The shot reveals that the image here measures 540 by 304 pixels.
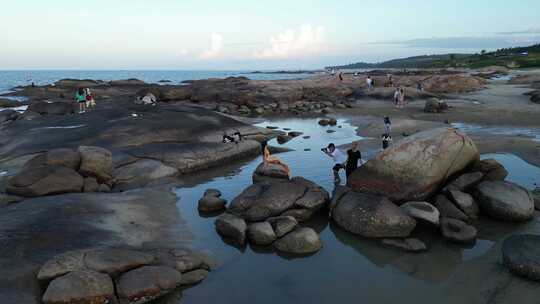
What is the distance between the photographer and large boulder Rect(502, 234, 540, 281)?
916 cm

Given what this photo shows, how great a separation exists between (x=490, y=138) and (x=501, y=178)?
403 inches

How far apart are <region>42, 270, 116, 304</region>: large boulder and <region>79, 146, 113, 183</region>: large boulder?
29.1 ft

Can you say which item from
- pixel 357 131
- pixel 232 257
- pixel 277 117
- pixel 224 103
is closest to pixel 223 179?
pixel 232 257

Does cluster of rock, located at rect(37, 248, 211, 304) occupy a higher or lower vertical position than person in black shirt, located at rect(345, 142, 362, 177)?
lower

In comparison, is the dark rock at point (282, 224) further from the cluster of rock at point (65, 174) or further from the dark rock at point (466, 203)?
the cluster of rock at point (65, 174)

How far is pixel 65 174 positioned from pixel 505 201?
1534 centimetres

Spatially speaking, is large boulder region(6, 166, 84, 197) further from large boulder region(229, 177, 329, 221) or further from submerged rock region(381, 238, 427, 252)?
submerged rock region(381, 238, 427, 252)

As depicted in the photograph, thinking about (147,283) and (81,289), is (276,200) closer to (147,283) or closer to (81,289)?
→ (147,283)

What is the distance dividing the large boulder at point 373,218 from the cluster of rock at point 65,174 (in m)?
9.72

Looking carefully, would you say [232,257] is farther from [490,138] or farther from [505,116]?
[505,116]

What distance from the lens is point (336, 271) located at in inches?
399

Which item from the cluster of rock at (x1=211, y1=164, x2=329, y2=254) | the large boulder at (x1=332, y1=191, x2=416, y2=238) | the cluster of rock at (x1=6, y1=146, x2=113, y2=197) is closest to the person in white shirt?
the cluster of rock at (x1=211, y1=164, x2=329, y2=254)

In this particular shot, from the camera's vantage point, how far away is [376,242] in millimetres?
11555

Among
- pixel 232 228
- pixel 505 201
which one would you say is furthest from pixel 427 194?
pixel 232 228
